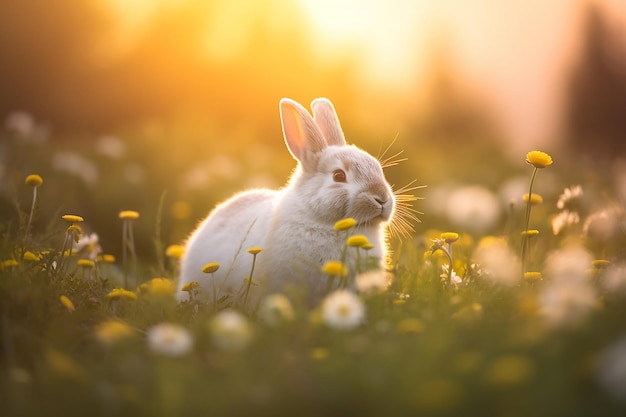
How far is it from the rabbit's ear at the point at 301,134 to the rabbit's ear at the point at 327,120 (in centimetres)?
21

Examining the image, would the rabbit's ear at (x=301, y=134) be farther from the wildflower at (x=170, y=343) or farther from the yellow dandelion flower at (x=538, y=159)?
the wildflower at (x=170, y=343)

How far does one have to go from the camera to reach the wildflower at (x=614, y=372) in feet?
5.47

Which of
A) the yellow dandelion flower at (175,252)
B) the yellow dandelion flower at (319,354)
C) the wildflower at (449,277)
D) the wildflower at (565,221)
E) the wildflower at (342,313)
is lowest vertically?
the yellow dandelion flower at (175,252)

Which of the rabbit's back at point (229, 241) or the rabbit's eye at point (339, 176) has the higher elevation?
the rabbit's eye at point (339, 176)

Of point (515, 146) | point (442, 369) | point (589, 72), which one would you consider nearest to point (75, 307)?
point (442, 369)

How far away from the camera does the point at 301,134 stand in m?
4.11

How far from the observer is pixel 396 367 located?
6.52 feet

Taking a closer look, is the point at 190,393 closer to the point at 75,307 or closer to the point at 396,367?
the point at 396,367

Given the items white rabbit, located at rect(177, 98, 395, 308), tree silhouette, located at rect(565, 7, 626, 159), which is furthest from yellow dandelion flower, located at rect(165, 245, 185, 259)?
tree silhouette, located at rect(565, 7, 626, 159)

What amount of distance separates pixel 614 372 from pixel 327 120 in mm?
2926

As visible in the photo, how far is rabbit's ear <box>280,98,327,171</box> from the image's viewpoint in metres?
4.04

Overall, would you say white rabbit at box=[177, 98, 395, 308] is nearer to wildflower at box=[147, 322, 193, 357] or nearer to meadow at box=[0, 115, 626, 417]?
meadow at box=[0, 115, 626, 417]

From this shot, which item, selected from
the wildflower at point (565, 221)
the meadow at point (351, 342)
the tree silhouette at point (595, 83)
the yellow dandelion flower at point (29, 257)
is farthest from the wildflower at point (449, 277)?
the tree silhouette at point (595, 83)

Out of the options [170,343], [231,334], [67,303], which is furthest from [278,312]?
[67,303]
